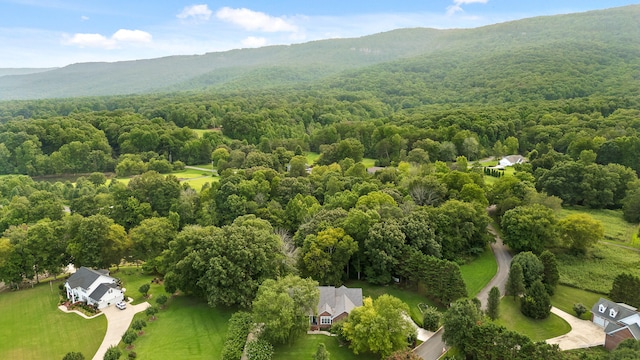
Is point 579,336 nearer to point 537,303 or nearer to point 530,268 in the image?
point 537,303

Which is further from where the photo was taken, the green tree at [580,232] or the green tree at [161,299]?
the green tree at [580,232]

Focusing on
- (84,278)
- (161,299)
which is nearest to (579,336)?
(161,299)

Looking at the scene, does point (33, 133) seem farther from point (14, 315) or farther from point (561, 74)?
point (561, 74)

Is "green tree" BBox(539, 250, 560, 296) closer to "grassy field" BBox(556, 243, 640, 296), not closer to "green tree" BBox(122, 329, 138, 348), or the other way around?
"grassy field" BBox(556, 243, 640, 296)

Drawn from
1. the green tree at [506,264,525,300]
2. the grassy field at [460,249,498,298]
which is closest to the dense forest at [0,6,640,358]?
the grassy field at [460,249,498,298]

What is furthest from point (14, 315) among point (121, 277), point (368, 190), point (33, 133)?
point (33, 133)

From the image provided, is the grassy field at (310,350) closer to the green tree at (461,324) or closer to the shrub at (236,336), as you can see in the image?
the shrub at (236,336)

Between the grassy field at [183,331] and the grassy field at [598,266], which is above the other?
the grassy field at [183,331]

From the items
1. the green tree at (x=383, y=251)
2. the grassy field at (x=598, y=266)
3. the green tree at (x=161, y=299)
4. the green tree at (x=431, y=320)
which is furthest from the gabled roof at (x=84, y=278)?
the grassy field at (x=598, y=266)
